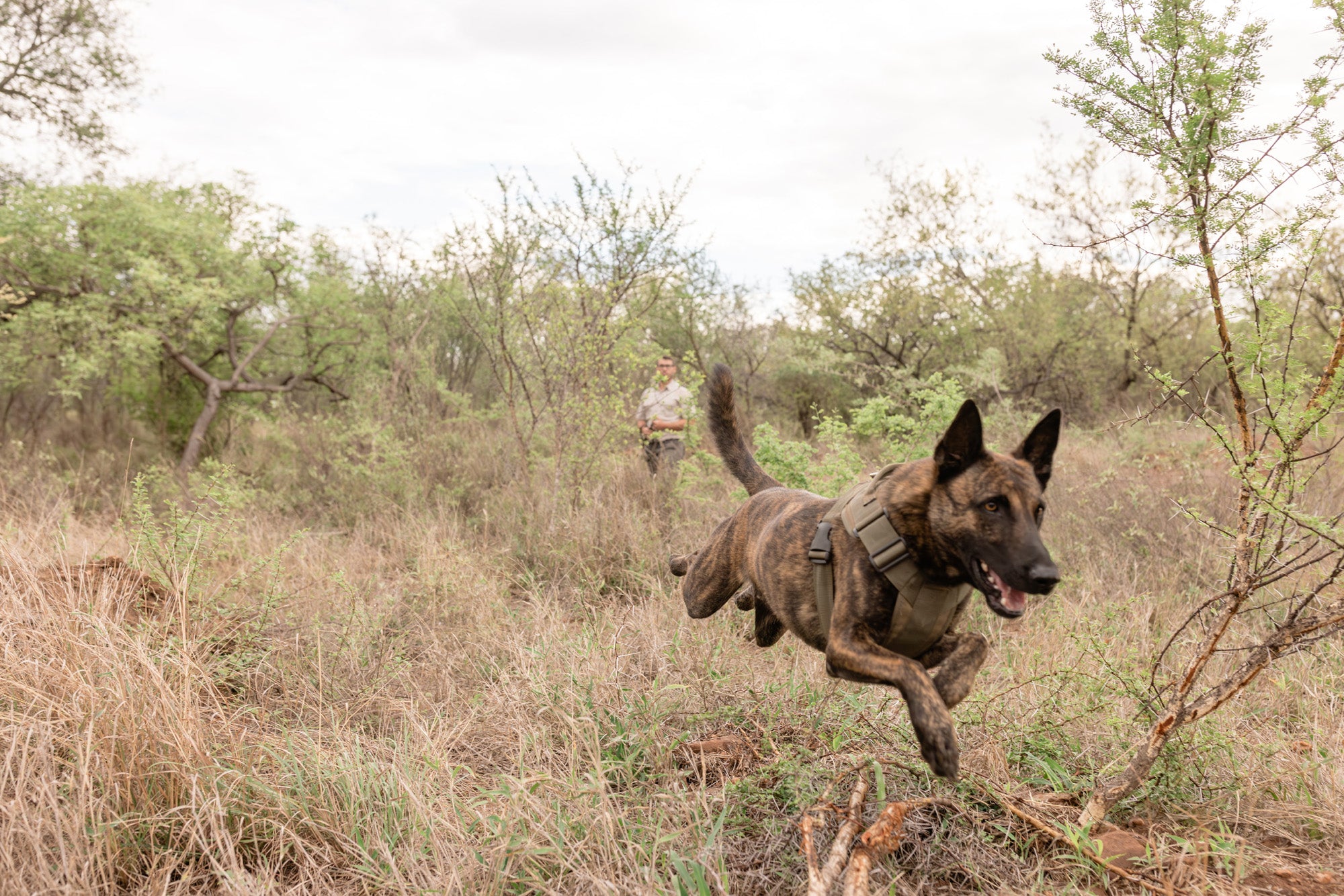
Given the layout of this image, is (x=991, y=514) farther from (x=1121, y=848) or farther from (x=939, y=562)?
(x=1121, y=848)

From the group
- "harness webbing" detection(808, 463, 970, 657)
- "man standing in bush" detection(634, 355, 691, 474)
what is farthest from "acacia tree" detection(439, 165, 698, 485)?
"harness webbing" detection(808, 463, 970, 657)

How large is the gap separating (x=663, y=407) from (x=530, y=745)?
6.34m

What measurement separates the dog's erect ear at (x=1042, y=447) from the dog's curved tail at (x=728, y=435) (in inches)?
63.7

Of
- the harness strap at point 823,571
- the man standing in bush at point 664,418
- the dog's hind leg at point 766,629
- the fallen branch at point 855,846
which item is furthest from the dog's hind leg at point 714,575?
the man standing in bush at point 664,418

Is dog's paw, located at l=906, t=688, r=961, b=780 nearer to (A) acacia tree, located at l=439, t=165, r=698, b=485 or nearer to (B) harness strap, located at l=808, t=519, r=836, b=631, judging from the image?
(B) harness strap, located at l=808, t=519, r=836, b=631

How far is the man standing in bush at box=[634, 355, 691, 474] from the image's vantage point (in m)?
8.64

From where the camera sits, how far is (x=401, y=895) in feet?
7.83

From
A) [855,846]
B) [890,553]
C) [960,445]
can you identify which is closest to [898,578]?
[890,553]

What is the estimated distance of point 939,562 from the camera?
2.59 metres

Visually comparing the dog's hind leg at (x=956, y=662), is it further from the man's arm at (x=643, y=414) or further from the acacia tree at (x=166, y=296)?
the acacia tree at (x=166, y=296)

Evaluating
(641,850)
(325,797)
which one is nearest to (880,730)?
(641,850)

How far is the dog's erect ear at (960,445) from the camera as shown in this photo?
8.13ft

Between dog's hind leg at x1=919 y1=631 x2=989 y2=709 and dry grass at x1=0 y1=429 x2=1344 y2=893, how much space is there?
48 cm

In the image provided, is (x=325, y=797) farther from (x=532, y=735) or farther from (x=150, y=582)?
(x=150, y=582)
